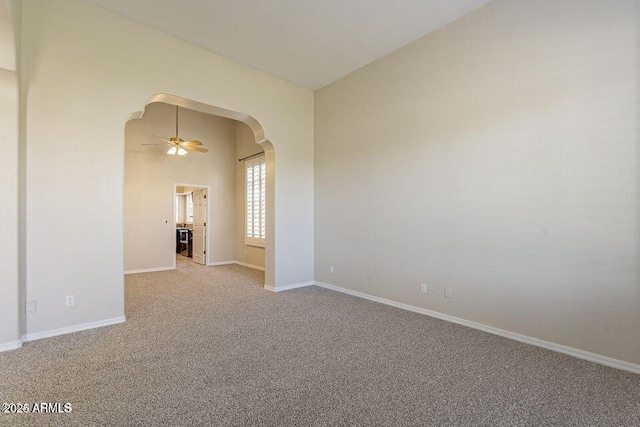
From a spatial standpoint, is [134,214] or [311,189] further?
[134,214]

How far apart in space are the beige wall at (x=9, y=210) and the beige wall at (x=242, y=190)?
15.4 ft

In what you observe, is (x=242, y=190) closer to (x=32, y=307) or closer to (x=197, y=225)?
(x=197, y=225)

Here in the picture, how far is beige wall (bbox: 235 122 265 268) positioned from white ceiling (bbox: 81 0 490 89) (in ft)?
10.5

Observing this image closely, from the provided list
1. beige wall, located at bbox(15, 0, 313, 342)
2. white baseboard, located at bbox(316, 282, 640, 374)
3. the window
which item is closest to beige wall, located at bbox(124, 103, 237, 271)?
the window

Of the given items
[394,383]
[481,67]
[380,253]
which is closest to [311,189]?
[380,253]

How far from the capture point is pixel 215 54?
4.35 metres

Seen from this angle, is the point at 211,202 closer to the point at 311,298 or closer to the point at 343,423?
the point at 311,298

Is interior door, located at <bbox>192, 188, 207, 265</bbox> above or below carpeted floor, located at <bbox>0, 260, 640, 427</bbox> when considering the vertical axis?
above

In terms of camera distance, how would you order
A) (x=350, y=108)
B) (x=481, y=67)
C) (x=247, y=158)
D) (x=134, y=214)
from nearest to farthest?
(x=481, y=67) < (x=350, y=108) < (x=134, y=214) < (x=247, y=158)

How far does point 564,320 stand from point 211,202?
7.27m

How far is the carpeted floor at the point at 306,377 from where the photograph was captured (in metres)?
1.86

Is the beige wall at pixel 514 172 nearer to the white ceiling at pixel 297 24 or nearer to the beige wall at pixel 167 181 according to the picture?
the white ceiling at pixel 297 24

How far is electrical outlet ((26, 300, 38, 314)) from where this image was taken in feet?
9.77

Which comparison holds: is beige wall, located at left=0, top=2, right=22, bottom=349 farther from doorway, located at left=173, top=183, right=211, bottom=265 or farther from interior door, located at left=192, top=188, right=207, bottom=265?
interior door, located at left=192, top=188, right=207, bottom=265
